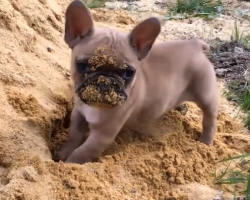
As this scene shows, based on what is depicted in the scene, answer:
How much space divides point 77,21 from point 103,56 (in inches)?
13.8

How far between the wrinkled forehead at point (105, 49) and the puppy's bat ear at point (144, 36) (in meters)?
0.05

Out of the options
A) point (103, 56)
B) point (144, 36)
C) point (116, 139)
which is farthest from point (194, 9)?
point (103, 56)

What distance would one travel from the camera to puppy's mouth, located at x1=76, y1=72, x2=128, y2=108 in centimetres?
329

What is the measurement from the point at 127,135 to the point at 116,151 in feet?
0.72

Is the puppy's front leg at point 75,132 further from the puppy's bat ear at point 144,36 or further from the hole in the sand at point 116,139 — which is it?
the puppy's bat ear at point 144,36

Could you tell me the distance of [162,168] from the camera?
3.70m

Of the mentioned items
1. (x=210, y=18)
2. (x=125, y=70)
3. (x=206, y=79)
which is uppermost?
(x=125, y=70)

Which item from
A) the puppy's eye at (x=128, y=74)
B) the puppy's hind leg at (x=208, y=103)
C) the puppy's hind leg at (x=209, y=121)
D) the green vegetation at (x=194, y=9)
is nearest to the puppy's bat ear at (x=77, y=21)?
the puppy's eye at (x=128, y=74)

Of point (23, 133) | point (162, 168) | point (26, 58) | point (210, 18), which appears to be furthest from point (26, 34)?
point (210, 18)

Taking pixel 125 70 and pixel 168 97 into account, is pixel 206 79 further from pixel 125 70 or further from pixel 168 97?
pixel 125 70

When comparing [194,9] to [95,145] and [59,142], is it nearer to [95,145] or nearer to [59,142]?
[59,142]

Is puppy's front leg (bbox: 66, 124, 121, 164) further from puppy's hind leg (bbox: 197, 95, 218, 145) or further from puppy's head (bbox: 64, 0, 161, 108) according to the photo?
puppy's hind leg (bbox: 197, 95, 218, 145)

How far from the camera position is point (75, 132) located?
3799mm

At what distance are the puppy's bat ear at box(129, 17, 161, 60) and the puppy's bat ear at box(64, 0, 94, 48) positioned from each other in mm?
243
